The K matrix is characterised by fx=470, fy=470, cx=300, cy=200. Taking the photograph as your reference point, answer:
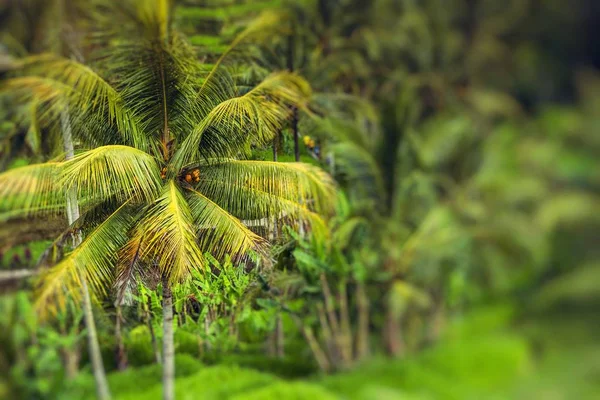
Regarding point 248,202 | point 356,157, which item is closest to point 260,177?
point 248,202

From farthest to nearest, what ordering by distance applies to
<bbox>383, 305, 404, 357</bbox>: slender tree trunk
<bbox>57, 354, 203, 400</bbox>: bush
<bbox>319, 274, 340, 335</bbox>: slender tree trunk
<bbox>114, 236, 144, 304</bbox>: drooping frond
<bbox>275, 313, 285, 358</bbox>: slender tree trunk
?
<bbox>383, 305, 404, 357</bbox>: slender tree trunk < <bbox>319, 274, 340, 335</bbox>: slender tree trunk < <bbox>275, 313, 285, 358</bbox>: slender tree trunk < <bbox>57, 354, 203, 400</bbox>: bush < <bbox>114, 236, 144, 304</bbox>: drooping frond

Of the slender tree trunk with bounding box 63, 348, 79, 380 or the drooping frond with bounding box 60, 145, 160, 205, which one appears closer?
the drooping frond with bounding box 60, 145, 160, 205

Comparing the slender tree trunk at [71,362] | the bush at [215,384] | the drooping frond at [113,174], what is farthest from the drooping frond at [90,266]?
the bush at [215,384]

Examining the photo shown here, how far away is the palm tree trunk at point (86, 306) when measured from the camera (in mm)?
2627

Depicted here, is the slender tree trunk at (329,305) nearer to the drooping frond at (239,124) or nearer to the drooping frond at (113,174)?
the drooping frond at (239,124)

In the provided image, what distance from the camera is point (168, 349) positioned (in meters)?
2.91

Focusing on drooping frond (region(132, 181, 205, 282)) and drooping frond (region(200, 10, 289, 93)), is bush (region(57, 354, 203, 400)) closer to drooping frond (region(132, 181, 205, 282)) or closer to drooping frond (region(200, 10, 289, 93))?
drooping frond (region(132, 181, 205, 282))

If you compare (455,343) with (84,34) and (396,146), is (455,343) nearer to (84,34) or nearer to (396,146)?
(396,146)

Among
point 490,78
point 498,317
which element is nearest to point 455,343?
point 498,317

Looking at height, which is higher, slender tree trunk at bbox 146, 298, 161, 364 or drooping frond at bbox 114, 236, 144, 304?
drooping frond at bbox 114, 236, 144, 304

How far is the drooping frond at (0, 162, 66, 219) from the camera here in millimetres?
2404

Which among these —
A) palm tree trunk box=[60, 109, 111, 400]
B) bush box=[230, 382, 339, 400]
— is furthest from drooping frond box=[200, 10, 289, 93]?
bush box=[230, 382, 339, 400]

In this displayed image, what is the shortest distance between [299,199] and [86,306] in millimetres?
1385

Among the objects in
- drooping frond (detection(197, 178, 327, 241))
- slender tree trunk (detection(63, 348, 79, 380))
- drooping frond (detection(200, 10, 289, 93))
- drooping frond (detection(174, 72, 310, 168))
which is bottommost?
slender tree trunk (detection(63, 348, 79, 380))
